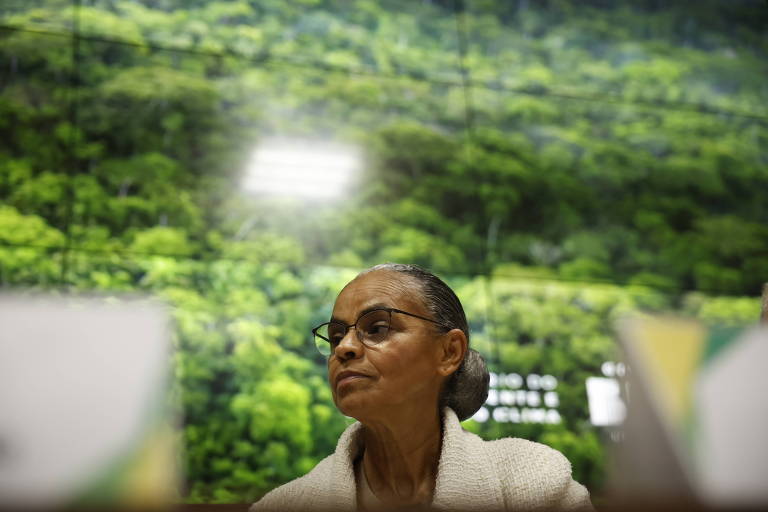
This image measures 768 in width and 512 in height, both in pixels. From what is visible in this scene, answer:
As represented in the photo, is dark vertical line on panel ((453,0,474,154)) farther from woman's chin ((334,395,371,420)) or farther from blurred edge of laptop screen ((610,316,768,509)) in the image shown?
blurred edge of laptop screen ((610,316,768,509))

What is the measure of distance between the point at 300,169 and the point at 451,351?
9.80ft

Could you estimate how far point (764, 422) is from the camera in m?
0.53

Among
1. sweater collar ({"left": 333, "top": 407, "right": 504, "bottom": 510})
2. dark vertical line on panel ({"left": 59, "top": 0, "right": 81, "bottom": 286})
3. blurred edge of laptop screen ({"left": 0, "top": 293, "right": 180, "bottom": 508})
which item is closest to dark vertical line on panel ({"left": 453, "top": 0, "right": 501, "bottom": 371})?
dark vertical line on panel ({"left": 59, "top": 0, "right": 81, "bottom": 286})

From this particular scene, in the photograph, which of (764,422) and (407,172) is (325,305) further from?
(764,422)

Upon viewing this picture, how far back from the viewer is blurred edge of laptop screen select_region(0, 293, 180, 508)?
0.47m

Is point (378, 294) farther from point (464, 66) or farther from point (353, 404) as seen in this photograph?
point (464, 66)

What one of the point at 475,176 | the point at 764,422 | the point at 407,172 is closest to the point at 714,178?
the point at 475,176

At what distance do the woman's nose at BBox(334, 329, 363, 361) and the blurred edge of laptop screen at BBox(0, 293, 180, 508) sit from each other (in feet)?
2.42

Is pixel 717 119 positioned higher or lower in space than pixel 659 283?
higher

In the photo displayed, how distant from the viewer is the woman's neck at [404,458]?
1299mm

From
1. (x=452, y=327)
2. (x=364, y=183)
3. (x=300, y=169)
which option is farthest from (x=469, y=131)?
(x=452, y=327)

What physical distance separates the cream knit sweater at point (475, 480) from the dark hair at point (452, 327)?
54 millimetres

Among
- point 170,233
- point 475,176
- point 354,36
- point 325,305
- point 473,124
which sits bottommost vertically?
point 325,305

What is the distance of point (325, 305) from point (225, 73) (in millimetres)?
1399
